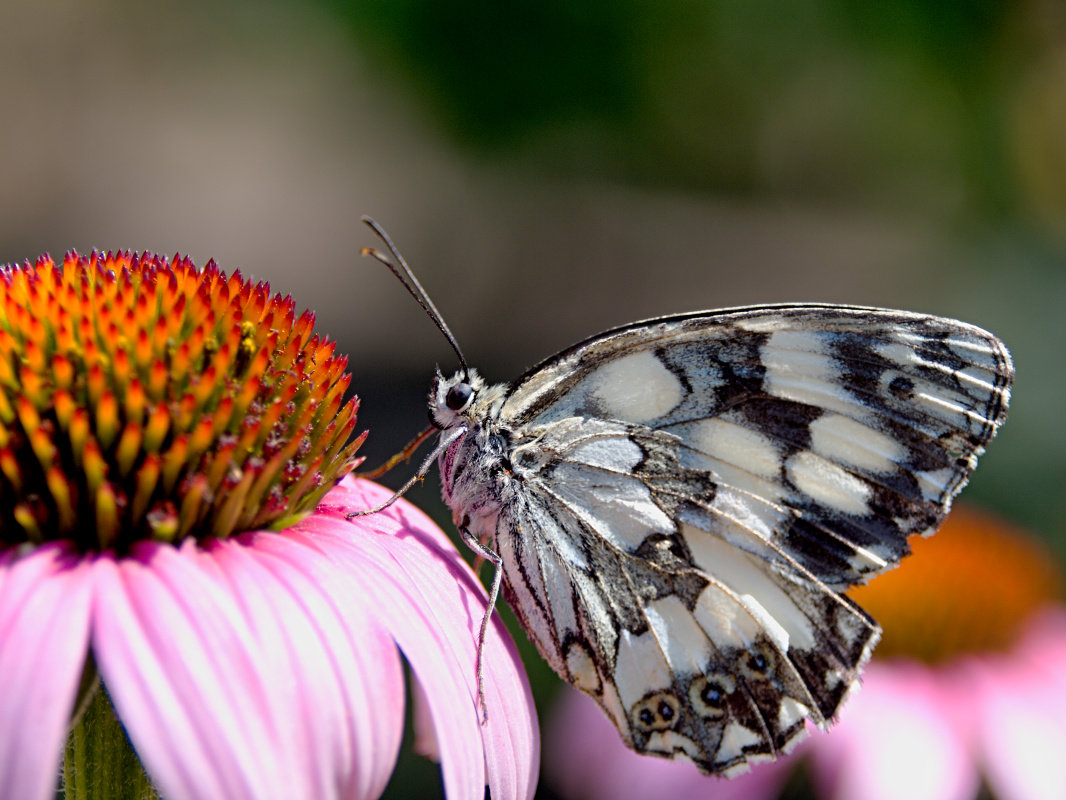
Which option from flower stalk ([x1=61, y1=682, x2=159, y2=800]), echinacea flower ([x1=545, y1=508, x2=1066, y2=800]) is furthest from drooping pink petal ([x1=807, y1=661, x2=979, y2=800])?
flower stalk ([x1=61, y1=682, x2=159, y2=800])

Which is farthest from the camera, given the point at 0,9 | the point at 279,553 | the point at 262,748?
the point at 0,9

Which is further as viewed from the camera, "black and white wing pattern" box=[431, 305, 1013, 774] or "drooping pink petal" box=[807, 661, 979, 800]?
"drooping pink petal" box=[807, 661, 979, 800]

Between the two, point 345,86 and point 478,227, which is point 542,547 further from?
point 345,86

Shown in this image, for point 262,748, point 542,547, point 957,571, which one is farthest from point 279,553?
point 957,571

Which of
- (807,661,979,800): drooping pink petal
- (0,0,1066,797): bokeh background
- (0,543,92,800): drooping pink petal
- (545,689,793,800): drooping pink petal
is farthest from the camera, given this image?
(0,0,1066,797): bokeh background

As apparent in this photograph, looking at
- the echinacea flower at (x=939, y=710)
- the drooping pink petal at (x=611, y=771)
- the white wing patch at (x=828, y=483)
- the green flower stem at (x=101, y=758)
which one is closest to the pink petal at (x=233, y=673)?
the green flower stem at (x=101, y=758)

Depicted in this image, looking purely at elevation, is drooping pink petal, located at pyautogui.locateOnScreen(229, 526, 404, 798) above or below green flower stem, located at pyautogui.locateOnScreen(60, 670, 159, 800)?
above

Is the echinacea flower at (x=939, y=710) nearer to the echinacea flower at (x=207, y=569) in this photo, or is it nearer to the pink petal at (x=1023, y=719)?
the pink petal at (x=1023, y=719)

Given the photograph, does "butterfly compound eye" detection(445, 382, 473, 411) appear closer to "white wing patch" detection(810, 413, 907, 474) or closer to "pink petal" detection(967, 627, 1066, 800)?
"white wing patch" detection(810, 413, 907, 474)
